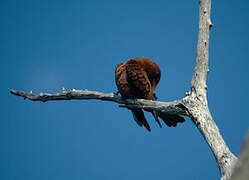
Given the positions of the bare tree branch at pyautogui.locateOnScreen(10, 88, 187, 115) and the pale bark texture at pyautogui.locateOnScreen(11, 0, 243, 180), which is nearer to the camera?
the pale bark texture at pyautogui.locateOnScreen(11, 0, 243, 180)

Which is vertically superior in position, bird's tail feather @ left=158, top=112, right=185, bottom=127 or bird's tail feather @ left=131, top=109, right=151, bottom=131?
bird's tail feather @ left=131, top=109, right=151, bottom=131

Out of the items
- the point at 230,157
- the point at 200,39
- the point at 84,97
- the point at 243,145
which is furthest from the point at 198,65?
the point at 243,145

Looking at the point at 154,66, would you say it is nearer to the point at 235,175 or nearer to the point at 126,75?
the point at 126,75

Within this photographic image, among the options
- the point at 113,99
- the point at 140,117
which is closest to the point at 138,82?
the point at 113,99

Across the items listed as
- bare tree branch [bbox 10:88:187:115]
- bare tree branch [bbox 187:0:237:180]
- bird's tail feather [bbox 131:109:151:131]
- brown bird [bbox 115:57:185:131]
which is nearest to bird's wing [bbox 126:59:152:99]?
brown bird [bbox 115:57:185:131]

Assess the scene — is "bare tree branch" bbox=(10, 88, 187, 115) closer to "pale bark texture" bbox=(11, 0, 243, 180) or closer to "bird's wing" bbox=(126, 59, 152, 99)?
"pale bark texture" bbox=(11, 0, 243, 180)

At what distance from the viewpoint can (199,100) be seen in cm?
297

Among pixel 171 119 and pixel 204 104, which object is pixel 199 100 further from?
pixel 171 119

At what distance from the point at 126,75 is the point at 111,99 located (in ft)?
1.29

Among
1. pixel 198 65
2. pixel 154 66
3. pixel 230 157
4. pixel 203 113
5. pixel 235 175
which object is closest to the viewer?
pixel 235 175

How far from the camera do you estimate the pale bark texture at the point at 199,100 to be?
2635mm

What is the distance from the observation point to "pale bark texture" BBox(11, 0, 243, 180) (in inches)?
104

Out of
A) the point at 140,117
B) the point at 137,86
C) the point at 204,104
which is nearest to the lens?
the point at 204,104

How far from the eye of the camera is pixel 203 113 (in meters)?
2.85
